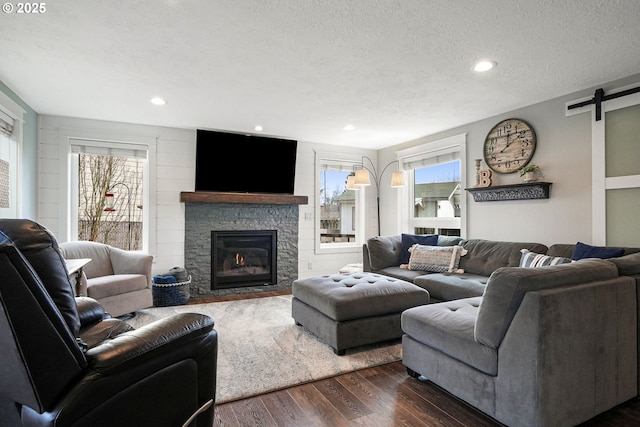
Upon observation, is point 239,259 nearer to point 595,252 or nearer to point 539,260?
point 539,260

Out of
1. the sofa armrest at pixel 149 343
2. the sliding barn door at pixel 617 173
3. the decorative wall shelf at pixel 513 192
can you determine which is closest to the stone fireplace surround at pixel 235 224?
the decorative wall shelf at pixel 513 192

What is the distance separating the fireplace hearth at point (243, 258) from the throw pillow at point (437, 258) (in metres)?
2.21

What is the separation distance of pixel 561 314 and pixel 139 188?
4825 millimetres

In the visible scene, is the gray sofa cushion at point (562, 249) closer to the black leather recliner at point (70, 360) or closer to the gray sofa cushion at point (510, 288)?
the gray sofa cushion at point (510, 288)

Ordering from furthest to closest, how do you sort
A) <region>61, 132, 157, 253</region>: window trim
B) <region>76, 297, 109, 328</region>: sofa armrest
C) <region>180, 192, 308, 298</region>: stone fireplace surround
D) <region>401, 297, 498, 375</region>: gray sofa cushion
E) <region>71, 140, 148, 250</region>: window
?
<region>180, 192, 308, 298</region>: stone fireplace surround → <region>71, 140, 148, 250</region>: window → <region>61, 132, 157, 253</region>: window trim → <region>76, 297, 109, 328</region>: sofa armrest → <region>401, 297, 498, 375</region>: gray sofa cushion

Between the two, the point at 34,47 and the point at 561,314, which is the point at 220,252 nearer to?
the point at 34,47

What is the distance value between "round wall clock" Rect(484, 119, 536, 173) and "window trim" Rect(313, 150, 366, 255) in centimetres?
231

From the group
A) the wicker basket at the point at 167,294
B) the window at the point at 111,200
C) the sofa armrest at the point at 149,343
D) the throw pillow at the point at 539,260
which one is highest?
the window at the point at 111,200

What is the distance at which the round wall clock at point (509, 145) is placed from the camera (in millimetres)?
3754

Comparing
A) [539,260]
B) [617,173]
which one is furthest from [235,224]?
[617,173]

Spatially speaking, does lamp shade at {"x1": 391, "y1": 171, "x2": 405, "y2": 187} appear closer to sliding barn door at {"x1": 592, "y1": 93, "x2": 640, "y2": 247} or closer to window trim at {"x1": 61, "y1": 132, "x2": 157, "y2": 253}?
sliding barn door at {"x1": 592, "y1": 93, "x2": 640, "y2": 247}

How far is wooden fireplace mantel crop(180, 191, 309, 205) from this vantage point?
15.2ft

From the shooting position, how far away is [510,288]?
5.49 ft

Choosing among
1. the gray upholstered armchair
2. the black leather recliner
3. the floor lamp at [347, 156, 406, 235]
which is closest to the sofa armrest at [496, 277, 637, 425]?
the black leather recliner
